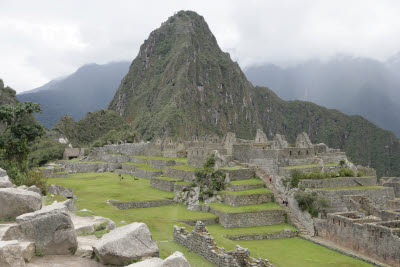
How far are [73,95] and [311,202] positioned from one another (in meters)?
87.5

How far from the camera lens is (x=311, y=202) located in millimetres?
21469

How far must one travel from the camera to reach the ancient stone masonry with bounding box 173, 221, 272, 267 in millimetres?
9008

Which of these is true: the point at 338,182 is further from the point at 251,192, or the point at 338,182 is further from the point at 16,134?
the point at 16,134

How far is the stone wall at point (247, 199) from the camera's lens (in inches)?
892

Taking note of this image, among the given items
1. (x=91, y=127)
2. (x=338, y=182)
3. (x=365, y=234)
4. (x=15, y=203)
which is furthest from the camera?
(x=91, y=127)

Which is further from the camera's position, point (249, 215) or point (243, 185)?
point (243, 185)

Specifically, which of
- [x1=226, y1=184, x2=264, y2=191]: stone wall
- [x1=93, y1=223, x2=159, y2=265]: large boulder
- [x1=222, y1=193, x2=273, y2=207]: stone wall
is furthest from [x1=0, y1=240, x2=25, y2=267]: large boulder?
[x1=226, y1=184, x2=264, y2=191]: stone wall

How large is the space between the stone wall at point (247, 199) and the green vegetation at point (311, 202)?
2.38 meters

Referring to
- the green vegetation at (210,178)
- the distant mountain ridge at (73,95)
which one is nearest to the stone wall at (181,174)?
the green vegetation at (210,178)

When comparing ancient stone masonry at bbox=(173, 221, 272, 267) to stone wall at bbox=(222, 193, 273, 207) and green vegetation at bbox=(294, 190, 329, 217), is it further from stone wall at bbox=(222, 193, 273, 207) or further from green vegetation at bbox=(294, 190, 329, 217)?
stone wall at bbox=(222, 193, 273, 207)

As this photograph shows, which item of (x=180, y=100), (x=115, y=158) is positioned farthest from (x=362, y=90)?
(x=115, y=158)

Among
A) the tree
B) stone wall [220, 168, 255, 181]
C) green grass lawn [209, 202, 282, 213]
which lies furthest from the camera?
stone wall [220, 168, 255, 181]

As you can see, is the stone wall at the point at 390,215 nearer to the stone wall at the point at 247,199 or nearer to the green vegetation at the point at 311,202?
the green vegetation at the point at 311,202

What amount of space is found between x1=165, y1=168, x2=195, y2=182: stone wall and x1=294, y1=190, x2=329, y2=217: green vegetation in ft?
31.2
